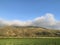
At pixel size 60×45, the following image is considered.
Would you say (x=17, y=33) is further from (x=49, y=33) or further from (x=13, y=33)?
(x=49, y=33)

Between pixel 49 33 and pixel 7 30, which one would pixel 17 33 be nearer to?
pixel 7 30

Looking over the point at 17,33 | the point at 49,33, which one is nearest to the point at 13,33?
→ the point at 17,33

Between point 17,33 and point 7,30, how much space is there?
1146cm

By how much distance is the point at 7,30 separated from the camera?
199625 mm

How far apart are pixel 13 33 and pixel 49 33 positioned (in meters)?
39.1

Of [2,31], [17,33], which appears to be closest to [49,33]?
[17,33]

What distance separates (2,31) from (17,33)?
16.4 m

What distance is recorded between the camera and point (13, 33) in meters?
196

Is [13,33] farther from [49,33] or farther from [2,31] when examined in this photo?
[49,33]

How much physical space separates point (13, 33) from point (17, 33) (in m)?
5.44

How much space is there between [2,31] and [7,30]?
559cm

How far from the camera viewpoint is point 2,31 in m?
198

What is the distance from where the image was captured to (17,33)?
654ft

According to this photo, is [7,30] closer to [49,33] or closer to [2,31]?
[2,31]
